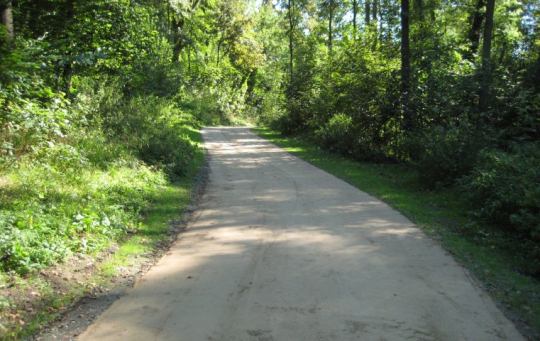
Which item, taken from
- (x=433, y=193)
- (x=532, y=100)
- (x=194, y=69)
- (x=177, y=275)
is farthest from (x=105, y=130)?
(x=194, y=69)

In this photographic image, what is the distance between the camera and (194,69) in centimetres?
5594

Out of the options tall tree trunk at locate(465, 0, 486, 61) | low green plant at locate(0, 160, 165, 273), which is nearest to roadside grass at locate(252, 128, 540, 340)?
low green plant at locate(0, 160, 165, 273)

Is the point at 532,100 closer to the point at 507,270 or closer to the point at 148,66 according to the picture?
the point at 507,270

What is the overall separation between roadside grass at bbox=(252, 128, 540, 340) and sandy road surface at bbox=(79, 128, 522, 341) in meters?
0.25

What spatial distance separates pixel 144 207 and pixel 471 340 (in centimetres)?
655

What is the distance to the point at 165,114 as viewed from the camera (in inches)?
769

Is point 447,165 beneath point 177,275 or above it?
above

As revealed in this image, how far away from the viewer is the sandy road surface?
427 cm

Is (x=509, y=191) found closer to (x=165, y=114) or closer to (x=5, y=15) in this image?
(x=5, y=15)

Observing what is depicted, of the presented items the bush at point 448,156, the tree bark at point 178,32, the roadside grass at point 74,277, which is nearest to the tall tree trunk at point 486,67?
the bush at point 448,156

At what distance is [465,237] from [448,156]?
14.0 ft

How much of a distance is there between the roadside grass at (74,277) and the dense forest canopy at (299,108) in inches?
10.2

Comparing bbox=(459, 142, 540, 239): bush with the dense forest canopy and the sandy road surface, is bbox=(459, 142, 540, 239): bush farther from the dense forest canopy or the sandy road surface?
the sandy road surface

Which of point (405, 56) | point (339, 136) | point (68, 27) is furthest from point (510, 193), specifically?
point (68, 27)
